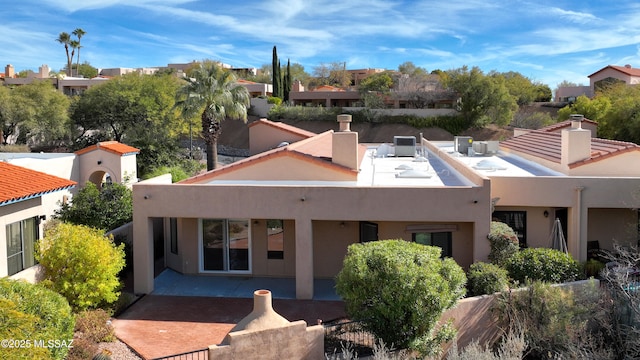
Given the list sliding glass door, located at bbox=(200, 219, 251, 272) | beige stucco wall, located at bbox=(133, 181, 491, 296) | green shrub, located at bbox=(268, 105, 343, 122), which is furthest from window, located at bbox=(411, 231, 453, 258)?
green shrub, located at bbox=(268, 105, 343, 122)

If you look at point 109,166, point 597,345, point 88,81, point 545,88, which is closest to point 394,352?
point 597,345

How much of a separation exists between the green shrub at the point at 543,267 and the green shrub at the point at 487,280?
2.52 feet

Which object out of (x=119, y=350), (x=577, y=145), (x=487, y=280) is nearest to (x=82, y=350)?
(x=119, y=350)

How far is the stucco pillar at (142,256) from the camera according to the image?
1784cm

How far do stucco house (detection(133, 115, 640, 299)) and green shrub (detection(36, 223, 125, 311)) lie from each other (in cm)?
250

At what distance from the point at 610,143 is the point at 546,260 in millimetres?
8956

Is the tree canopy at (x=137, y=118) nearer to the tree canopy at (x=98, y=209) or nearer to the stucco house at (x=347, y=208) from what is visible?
the tree canopy at (x=98, y=209)

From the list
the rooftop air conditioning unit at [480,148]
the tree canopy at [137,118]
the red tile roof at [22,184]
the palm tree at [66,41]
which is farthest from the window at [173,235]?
the palm tree at [66,41]

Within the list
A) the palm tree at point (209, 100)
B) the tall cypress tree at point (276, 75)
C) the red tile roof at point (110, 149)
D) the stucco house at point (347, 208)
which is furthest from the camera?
the tall cypress tree at point (276, 75)

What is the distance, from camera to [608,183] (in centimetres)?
1797

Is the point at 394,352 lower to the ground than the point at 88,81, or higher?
lower

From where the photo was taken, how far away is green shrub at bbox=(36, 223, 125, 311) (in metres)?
14.9

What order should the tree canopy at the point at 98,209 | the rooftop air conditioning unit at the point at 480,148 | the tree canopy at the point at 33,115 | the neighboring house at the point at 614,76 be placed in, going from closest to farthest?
the tree canopy at the point at 98,209
the rooftop air conditioning unit at the point at 480,148
the tree canopy at the point at 33,115
the neighboring house at the point at 614,76

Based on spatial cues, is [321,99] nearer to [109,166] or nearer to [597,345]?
[109,166]
